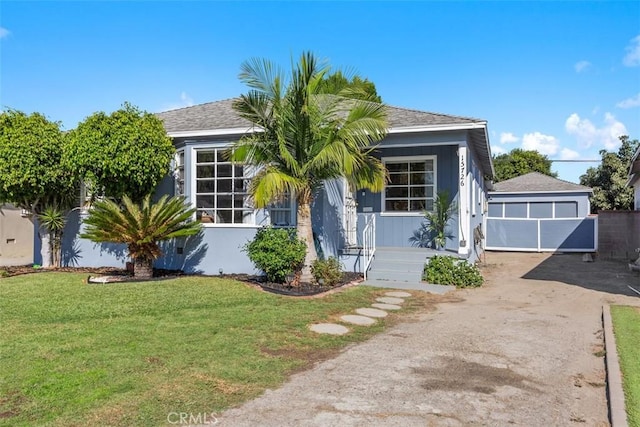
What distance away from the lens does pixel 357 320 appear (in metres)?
6.45

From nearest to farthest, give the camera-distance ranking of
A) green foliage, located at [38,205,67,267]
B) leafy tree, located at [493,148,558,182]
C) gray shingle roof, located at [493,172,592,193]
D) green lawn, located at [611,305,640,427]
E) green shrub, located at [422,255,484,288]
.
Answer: green lawn, located at [611,305,640,427] < green shrub, located at [422,255,484,288] < green foliage, located at [38,205,67,267] < gray shingle roof, located at [493,172,592,193] < leafy tree, located at [493,148,558,182]

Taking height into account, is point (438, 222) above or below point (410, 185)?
below

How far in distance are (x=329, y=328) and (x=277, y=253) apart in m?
3.05

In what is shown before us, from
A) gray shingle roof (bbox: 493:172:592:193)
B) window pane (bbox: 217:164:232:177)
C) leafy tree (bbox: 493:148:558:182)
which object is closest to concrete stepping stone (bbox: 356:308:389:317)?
window pane (bbox: 217:164:232:177)

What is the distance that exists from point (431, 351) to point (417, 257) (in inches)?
209

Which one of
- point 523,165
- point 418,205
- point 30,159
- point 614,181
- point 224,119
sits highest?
point 523,165

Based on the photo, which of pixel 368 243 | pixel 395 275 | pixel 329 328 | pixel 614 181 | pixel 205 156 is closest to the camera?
pixel 329 328

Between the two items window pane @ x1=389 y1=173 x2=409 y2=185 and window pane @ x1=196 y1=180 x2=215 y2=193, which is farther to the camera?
window pane @ x1=389 y1=173 x2=409 y2=185

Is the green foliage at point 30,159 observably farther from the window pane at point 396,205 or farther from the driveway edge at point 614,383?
the driveway edge at point 614,383

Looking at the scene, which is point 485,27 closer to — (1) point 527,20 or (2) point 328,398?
(1) point 527,20

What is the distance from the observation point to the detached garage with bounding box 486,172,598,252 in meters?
17.5

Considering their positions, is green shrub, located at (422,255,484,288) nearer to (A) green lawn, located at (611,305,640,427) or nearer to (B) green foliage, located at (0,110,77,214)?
(A) green lawn, located at (611,305,640,427)

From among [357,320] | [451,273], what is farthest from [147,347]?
[451,273]

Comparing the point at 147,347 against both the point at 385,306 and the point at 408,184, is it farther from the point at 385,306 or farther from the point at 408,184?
the point at 408,184
